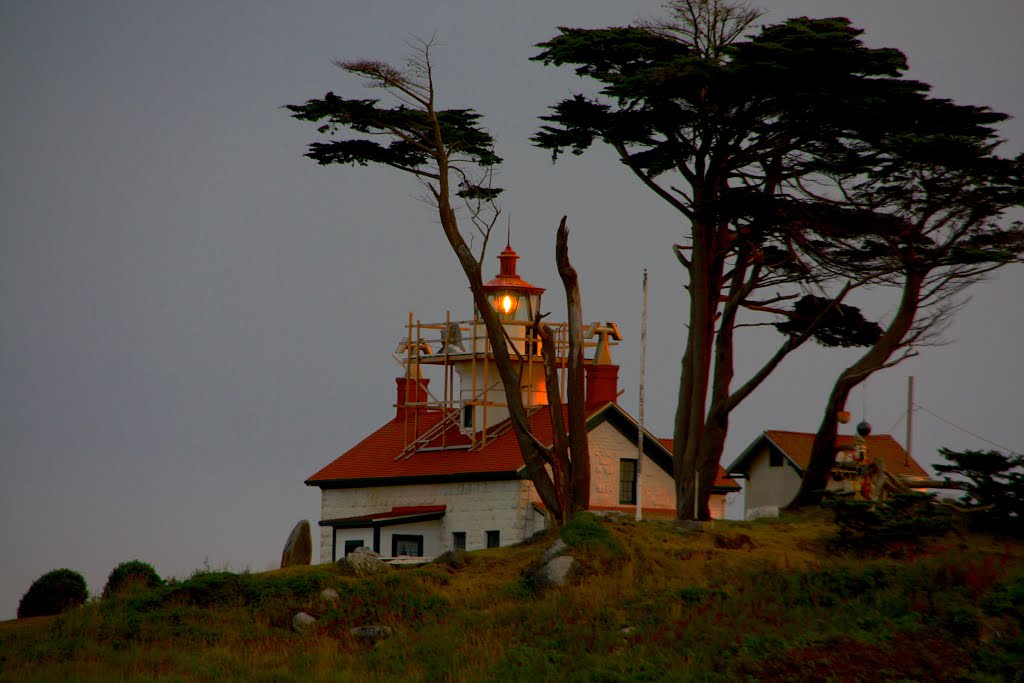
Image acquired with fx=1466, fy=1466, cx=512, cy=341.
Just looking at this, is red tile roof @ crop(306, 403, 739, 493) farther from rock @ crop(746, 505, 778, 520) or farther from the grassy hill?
the grassy hill

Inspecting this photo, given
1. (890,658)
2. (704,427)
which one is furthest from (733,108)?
(890,658)

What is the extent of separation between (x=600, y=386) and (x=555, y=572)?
661 inches

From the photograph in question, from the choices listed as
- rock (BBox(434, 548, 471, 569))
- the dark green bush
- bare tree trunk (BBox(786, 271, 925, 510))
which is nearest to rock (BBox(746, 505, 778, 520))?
bare tree trunk (BBox(786, 271, 925, 510))

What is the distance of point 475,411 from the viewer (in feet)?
157

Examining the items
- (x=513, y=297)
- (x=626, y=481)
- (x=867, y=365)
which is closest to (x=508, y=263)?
(x=513, y=297)

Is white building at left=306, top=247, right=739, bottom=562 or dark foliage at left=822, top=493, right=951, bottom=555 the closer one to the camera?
dark foliage at left=822, top=493, right=951, bottom=555

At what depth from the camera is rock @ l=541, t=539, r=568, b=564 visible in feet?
102

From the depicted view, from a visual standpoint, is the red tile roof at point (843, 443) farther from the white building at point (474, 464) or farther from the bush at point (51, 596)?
the bush at point (51, 596)

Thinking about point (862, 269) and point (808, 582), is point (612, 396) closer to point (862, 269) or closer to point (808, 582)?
point (862, 269)

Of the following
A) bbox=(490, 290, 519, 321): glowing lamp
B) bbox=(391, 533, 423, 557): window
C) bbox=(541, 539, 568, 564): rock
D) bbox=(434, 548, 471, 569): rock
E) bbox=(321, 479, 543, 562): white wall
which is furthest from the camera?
bbox=(490, 290, 519, 321): glowing lamp

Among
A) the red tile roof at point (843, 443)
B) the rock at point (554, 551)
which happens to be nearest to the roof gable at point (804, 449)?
the red tile roof at point (843, 443)

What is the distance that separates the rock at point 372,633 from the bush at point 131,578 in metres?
5.88

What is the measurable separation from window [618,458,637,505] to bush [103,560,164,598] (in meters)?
17.1

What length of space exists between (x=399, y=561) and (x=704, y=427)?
8241 millimetres
